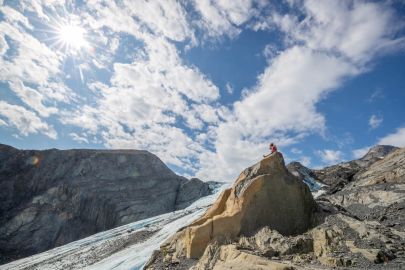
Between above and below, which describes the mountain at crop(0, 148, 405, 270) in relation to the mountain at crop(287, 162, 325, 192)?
below

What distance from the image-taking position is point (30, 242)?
52.9 metres

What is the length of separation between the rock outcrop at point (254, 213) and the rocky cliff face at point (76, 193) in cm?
4401

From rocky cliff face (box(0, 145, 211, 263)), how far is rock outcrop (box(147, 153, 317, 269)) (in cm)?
4401

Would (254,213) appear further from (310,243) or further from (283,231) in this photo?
(310,243)

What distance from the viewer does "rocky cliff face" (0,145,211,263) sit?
55094 mm

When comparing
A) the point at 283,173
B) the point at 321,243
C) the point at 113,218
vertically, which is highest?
the point at 113,218

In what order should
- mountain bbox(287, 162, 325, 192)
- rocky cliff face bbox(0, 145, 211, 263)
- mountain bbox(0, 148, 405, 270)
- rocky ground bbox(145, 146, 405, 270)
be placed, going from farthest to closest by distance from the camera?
rocky cliff face bbox(0, 145, 211, 263) → mountain bbox(287, 162, 325, 192) → mountain bbox(0, 148, 405, 270) → rocky ground bbox(145, 146, 405, 270)

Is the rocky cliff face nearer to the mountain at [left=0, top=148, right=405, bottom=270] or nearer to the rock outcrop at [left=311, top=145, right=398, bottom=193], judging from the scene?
the rock outcrop at [left=311, top=145, right=398, bottom=193]

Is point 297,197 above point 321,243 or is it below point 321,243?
above

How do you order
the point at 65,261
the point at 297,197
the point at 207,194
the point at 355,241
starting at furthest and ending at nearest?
the point at 207,194 < the point at 65,261 < the point at 297,197 < the point at 355,241

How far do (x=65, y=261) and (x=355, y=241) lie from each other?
88.6 ft

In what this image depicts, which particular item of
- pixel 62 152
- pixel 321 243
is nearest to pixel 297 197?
pixel 321 243

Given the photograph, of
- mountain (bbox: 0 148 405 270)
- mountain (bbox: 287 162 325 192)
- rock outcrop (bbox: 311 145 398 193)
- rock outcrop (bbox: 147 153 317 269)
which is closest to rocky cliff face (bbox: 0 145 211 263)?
mountain (bbox: 287 162 325 192)

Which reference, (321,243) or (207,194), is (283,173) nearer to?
(321,243)
